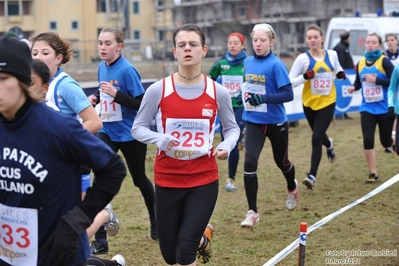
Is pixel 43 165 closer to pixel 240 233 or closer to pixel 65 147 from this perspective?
pixel 65 147

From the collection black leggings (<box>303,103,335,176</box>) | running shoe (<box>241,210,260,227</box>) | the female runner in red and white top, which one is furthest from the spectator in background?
the female runner in red and white top

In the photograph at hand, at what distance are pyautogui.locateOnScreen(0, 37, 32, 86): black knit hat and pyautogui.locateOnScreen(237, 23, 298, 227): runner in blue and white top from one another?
439 centimetres

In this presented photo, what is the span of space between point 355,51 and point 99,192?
59.3 ft

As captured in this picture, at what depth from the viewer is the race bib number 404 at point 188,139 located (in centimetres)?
514

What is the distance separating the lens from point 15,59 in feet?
10.7

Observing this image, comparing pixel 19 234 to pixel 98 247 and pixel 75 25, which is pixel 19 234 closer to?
pixel 98 247

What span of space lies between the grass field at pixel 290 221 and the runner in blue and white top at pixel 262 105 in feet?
1.58

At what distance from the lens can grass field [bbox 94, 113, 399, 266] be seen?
22.5 feet

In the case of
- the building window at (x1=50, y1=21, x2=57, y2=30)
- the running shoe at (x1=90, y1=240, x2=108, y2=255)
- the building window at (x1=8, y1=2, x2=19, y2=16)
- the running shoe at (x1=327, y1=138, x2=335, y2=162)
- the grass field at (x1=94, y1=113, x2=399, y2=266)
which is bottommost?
the grass field at (x1=94, y1=113, x2=399, y2=266)

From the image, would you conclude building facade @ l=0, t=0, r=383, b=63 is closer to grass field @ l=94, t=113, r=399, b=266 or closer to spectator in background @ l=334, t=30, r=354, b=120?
spectator in background @ l=334, t=30, r=354, b=120

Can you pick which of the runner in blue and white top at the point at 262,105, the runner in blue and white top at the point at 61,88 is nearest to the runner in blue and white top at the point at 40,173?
the runner in blue and white top at the point at 61,88

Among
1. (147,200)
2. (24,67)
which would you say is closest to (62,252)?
(24,67)

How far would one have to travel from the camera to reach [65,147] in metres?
3.33

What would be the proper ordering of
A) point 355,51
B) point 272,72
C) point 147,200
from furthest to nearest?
point 355,51, point 272,72, point 147,200
